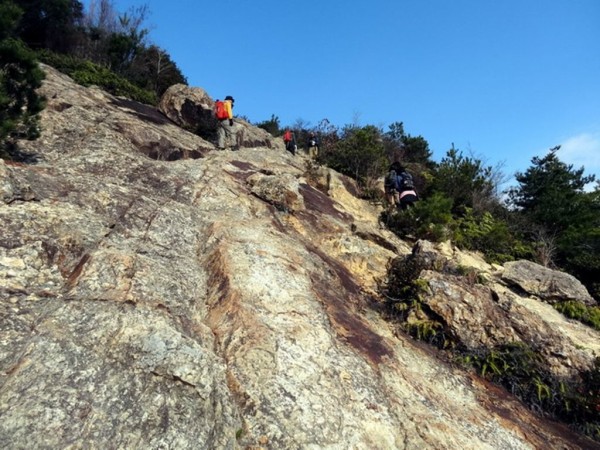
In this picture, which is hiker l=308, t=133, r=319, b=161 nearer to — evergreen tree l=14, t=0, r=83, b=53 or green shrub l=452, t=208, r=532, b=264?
green shrub l=452, t=208, r=532, b=264

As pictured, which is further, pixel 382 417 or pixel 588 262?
pixel 588 262

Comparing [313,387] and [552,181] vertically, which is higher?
[552,181]

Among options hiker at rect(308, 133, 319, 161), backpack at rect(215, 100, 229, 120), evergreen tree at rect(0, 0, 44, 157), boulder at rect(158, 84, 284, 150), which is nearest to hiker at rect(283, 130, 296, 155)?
hiker at rect(308, 133, 319, 161)

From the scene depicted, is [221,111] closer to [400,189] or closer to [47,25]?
[400,189]

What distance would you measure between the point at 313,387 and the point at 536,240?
16.3m

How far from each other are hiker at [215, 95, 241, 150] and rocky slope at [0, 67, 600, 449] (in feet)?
19.7

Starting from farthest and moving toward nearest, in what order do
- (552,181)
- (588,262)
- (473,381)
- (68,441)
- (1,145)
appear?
1. (552,181)
2. (588,262)
3. (1,145)
4. (473,381)
5. (68,441)

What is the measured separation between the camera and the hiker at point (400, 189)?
14492mm

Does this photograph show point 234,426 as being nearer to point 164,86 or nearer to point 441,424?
point 441,424

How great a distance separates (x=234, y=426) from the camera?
4.36 metres

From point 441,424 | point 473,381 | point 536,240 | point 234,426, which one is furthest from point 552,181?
point 234,426

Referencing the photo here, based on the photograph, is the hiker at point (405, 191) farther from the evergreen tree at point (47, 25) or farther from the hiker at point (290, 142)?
the evergreen tree at point (47, 25)

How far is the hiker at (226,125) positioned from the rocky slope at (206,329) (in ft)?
19.7

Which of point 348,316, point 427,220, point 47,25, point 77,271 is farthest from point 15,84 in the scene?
point 47,25
